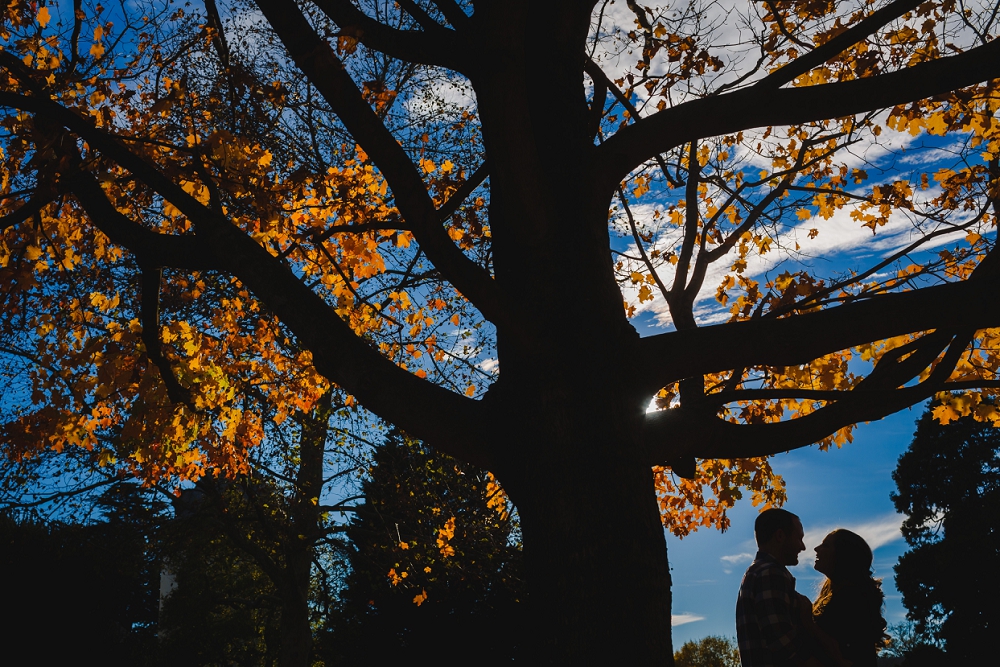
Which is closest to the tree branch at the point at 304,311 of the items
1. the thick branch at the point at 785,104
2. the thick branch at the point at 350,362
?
the thick branch at the point at 350,362

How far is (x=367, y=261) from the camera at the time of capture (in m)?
6.61

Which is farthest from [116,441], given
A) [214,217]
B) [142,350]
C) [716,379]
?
[716,379]

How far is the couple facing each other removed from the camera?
138 inches

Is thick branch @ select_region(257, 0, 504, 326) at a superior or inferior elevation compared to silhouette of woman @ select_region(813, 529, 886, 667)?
superior

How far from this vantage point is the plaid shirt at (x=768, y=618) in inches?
138

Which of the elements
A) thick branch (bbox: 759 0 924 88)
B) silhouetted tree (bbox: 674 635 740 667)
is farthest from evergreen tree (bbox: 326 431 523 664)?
silhouetted tree (bbox: 674 635 740 667)

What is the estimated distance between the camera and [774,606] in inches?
140

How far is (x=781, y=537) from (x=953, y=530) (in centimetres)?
2187

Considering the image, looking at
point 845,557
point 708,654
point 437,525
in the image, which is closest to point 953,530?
point 708,654

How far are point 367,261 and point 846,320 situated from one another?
4.71 metres

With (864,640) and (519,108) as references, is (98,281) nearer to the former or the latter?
(519,108)

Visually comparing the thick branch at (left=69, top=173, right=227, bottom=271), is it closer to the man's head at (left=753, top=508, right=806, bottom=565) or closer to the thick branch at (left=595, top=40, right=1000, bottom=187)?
the thick branch at (left=595, top=40, right=1000, bottom=187)

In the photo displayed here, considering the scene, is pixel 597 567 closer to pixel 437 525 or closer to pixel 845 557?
pixel 845 557

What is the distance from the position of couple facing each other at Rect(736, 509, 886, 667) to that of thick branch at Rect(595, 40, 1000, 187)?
2.35m
